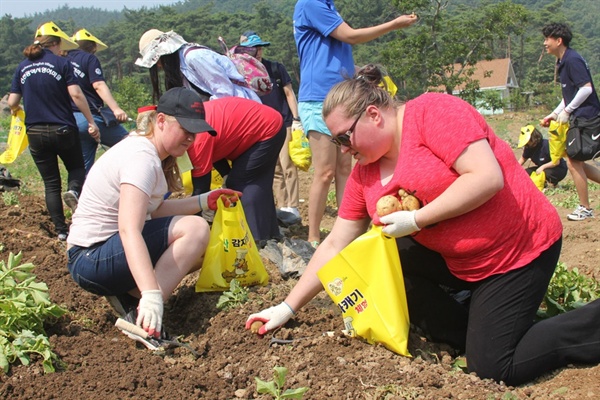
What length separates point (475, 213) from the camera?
2773 millimetres

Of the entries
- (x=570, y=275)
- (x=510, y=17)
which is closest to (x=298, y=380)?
(x=570, y=275)

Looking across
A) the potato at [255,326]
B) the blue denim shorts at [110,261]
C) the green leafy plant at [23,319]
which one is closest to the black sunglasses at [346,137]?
the potato at [255,326]

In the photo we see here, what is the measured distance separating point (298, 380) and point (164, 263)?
40.9 inches

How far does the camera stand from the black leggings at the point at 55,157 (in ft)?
17.7

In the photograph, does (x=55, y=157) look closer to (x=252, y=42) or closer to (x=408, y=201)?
(x=252, y=42)

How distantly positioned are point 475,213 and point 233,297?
56.4 inches

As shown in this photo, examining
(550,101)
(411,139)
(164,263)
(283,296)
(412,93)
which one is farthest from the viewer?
(412,93)

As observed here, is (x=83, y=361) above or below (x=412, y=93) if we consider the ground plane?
above

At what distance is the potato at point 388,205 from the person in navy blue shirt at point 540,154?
20.6 ft

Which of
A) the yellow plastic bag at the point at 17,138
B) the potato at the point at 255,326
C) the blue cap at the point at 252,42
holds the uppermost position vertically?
the blue cap at the point at 252,42

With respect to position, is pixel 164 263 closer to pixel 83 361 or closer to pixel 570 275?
pixel 83 361

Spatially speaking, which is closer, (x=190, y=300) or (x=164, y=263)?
(x=164, y=263)

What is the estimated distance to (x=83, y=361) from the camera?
2.81m

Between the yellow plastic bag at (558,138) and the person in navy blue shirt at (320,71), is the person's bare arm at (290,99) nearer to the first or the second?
the person in navy blue shirt at (320,71)
